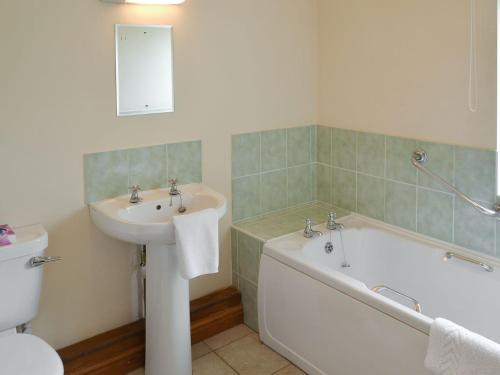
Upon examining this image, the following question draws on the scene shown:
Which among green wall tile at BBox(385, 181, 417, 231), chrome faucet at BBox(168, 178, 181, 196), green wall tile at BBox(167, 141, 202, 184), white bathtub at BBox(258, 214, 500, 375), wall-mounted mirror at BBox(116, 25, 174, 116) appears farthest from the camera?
green wall tile at BBox(385, 181, 417, 231)

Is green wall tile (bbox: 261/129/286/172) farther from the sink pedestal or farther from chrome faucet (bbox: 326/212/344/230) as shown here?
the sink pedestal

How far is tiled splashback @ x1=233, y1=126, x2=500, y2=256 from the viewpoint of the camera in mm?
2760

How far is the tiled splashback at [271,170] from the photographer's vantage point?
324 cm

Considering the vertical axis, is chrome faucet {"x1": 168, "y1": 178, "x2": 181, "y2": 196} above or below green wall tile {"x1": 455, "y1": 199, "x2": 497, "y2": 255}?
above

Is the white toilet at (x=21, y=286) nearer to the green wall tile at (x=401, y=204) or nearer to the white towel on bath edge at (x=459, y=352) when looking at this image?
the white towel on bath edge at (x=459, y=352)

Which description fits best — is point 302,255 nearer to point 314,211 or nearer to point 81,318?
point 314,211

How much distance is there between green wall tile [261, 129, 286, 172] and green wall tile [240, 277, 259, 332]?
26.8 inches

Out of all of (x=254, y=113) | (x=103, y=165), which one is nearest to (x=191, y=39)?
(x=254, y=113)

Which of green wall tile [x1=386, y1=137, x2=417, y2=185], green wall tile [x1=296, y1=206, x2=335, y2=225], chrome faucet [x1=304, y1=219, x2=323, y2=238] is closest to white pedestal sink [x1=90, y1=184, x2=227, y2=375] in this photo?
chrome faucet [x1=304, y1=219, x2=323, y2=238]

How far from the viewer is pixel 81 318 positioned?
2773 mm

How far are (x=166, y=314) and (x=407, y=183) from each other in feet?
4.73

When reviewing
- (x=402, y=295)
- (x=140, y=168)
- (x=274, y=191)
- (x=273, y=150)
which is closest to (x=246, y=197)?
(x=274, y=191)

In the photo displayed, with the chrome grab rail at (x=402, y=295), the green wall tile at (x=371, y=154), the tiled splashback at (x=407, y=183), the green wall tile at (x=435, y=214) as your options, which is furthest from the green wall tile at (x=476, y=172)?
the chrome grab rail at (x=402, y=295)

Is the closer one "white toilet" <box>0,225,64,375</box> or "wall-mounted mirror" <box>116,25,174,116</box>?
"white toilet" <box>0,225,64,375</box>
